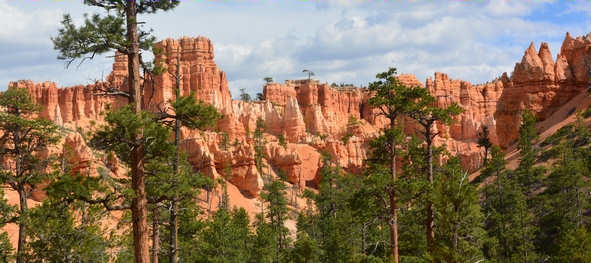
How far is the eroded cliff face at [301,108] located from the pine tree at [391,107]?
969 inches

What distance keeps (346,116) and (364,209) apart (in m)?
117

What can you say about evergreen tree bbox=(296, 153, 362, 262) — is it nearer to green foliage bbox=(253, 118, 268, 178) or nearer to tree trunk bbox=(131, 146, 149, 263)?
tree trunk bbox=(131, 146, 149, 263)

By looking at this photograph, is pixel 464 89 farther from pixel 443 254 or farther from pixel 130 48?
pixel 130 48

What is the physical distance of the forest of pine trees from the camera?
1150 cm

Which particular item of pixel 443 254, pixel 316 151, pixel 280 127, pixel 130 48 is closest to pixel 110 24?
pixel 130 48

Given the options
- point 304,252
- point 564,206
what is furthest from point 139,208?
point 564,206

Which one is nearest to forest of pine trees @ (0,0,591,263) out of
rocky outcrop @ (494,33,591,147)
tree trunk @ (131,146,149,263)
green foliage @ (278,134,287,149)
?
tree trunk @ (131,146,149,263)

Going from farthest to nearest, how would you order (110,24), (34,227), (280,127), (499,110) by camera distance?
(280,127) → (499,110) → (34,227) → (110,24)

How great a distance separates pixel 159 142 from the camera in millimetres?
11875

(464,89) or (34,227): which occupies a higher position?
(464,89)

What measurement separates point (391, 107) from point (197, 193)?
7328 millimetres

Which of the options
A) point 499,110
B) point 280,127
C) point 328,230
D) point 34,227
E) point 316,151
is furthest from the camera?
point 280,127

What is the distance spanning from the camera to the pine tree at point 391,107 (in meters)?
19.1

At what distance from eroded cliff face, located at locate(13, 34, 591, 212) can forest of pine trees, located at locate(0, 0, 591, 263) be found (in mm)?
18236
